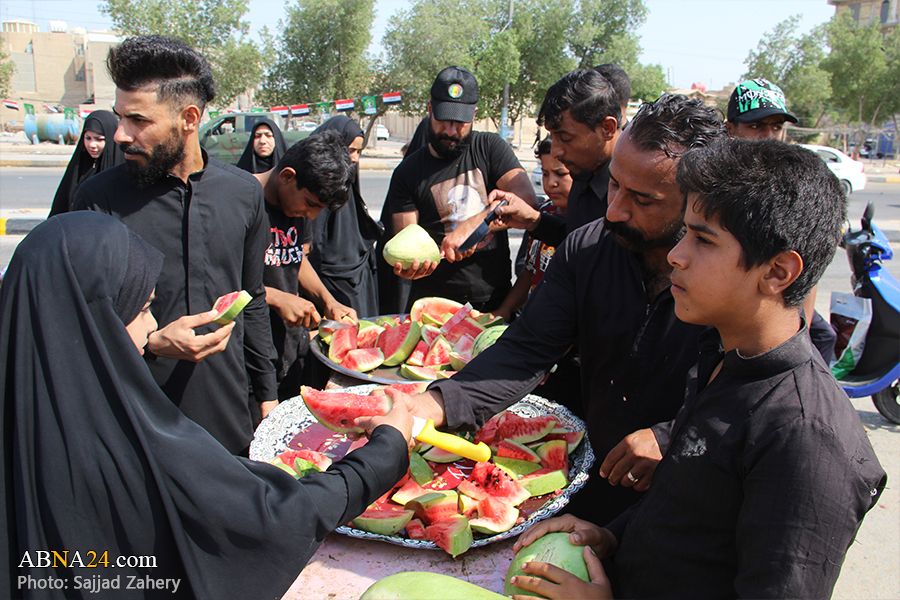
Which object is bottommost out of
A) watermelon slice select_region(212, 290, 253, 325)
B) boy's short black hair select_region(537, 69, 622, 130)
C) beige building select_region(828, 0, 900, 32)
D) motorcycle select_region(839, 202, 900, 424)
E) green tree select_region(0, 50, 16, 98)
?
motorcycle select_region(839, 202, 900, 424)

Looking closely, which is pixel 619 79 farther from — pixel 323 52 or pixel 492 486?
pixel 323 52

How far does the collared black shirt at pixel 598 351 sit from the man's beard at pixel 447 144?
2229 mm

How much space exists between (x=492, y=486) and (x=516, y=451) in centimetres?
29

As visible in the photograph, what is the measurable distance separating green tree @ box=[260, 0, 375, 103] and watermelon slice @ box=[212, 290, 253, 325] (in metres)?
31.2

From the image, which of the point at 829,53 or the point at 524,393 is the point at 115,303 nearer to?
the point at 524,393

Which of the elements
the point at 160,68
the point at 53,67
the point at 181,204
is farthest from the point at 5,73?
the point at 181,204

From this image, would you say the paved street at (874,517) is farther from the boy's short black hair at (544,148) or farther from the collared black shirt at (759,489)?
the boy's short black hair at (544,148)

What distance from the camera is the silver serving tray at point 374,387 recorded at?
195 cm

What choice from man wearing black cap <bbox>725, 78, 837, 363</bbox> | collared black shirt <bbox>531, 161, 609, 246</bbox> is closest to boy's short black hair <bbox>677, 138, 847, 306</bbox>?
collared black shirt <bbox>531, 161, 609, 246</bbox>

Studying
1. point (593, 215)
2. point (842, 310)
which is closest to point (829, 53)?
point (842, 310)

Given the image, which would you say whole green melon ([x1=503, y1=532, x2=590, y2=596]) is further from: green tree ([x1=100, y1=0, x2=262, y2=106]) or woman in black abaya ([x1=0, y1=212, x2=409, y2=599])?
green tree ([x1=100, y1=0, x2=262, y2=106])

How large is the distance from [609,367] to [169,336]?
1.69 m

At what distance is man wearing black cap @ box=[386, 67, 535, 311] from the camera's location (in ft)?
15.2

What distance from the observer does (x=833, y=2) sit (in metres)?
72.4
